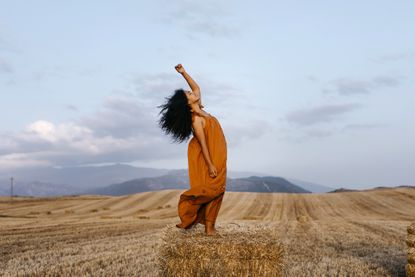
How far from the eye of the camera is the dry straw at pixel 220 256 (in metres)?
6.72

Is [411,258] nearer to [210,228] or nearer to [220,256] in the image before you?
[210,228]

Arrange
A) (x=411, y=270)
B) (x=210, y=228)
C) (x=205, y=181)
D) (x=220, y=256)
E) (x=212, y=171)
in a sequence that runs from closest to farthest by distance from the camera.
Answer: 1. (x=220, y=256)
2. (x=212, y=171)
3. (x=205, y=181)
4. (x=210, y=228)
5. (x=411, y=270)

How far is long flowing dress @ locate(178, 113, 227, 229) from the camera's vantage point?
750 centimetres

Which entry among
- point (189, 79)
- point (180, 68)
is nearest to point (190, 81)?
point (189, 79)

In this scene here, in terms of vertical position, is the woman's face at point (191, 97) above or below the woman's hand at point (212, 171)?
above

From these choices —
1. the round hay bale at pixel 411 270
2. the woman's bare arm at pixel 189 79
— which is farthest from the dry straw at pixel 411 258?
the woman's bare arm at pixel 189 79

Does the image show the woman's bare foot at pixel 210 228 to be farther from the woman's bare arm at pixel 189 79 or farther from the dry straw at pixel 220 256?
the woman's bare arm at pixel 189 79

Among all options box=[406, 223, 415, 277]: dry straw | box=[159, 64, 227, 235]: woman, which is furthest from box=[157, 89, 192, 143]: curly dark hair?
box=[406, 223, 415, 277]: dry straw

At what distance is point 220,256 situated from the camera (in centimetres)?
673

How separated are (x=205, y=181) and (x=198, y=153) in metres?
0.47

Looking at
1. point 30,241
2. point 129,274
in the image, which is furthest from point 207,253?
point 30,241

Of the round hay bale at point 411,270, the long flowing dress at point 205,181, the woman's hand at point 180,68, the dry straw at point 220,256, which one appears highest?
the woman's hand at point 180,68

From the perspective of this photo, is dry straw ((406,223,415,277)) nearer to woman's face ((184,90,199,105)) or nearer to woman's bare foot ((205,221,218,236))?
woman's bare foot ((205,221,218,236))

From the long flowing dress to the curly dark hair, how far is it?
0.14m
